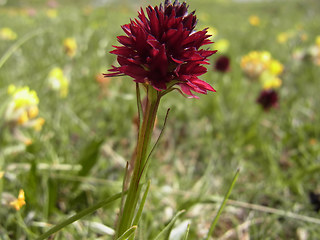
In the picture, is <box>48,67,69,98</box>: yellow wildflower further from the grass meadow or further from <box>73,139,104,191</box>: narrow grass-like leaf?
<box>73,139,104,191</box>: narrow grass-like leaf

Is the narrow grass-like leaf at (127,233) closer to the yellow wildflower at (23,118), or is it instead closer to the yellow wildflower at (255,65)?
the yellow wildflower at (23,118)

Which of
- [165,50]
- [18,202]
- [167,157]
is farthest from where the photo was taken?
[167,157]

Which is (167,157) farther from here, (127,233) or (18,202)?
(127,233)

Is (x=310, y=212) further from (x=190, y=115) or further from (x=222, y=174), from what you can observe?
(x=190, y=115)

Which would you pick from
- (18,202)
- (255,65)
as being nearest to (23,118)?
(18,202)

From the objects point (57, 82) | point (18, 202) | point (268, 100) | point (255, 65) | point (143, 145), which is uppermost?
point (255, 65)

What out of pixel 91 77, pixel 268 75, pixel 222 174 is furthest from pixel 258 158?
pixel 91 77

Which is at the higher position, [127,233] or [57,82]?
[57,82]
